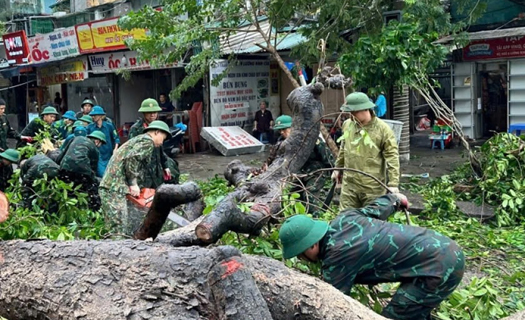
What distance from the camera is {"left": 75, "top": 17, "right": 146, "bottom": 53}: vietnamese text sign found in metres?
16.0

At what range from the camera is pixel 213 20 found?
11.1m

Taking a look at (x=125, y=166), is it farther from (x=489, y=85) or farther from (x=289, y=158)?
(x=489, y=85)

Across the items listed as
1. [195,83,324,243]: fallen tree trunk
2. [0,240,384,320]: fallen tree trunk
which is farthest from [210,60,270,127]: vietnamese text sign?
[0,240,384,320]: fallen tree trunk

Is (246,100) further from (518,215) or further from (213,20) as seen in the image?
(518,215)

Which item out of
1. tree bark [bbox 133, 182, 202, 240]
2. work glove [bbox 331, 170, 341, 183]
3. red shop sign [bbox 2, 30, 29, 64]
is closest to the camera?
tree bark [bbox 133, 182, 202, 240]

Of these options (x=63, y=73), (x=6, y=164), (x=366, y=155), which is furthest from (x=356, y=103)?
(x=63, y=73)

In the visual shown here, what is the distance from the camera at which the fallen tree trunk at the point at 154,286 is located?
9.70 ft

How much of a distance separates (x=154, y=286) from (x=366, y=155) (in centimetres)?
322

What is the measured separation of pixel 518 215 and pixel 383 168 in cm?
246

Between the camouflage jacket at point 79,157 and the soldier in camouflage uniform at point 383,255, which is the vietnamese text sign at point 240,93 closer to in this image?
the camouflage jacket at point 79,157

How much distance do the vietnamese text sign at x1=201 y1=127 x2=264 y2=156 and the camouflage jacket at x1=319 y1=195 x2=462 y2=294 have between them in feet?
38.4

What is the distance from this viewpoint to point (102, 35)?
1664 cm

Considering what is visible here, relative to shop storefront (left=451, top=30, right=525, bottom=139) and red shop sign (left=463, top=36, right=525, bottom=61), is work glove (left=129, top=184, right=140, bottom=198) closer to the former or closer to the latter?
red shop sign (left=463, top=36, right=525, bottom=61)

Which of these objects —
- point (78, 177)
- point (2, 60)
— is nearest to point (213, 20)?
point (78, 177)
